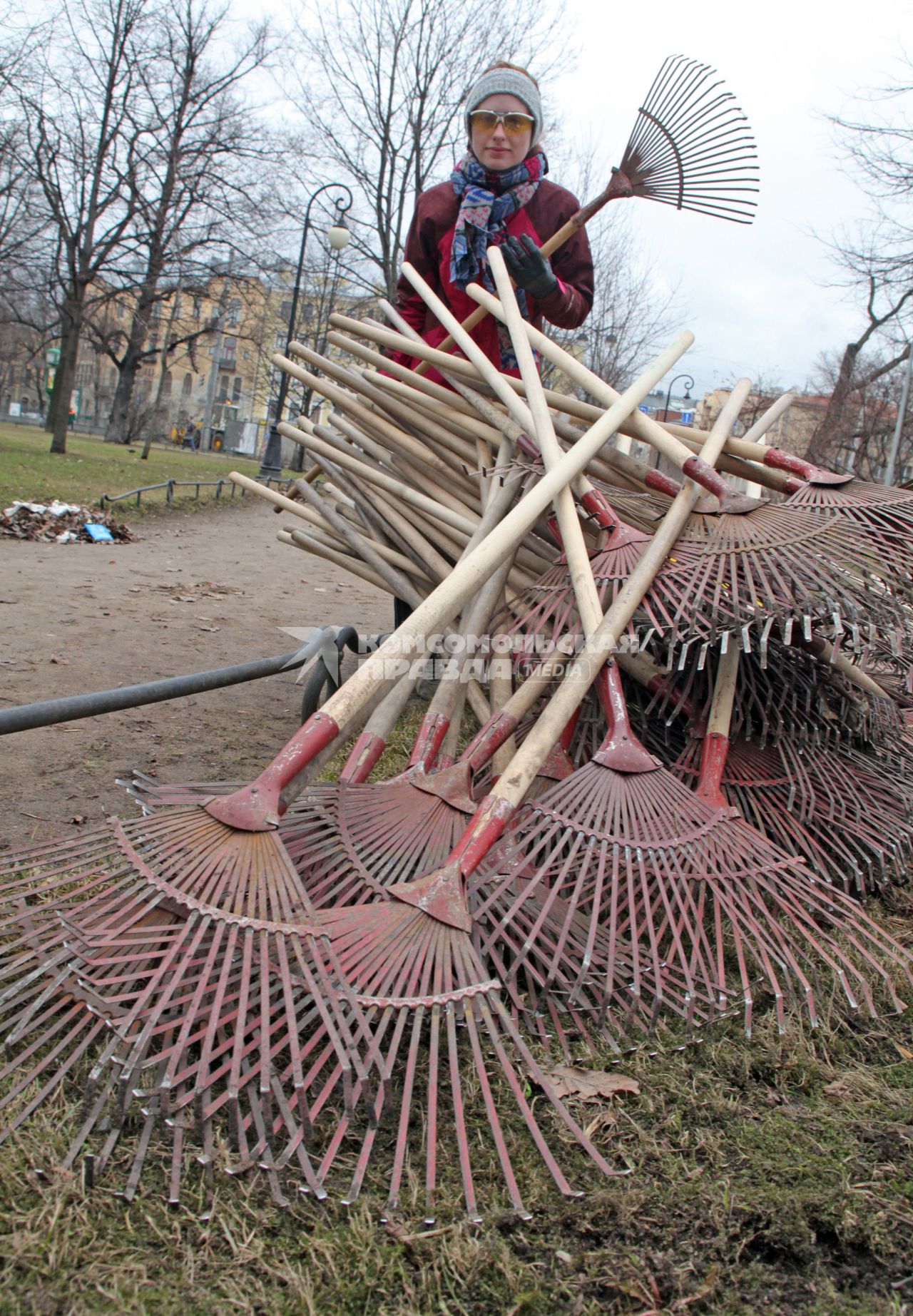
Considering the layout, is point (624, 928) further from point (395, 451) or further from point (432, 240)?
point (432, 240)

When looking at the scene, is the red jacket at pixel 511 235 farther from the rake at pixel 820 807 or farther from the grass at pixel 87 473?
the grass at pixel 87 473

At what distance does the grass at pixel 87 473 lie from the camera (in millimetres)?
11422

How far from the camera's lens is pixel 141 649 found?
15.5 feet

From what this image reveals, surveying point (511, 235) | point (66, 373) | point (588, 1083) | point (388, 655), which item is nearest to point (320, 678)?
point (388, 655)

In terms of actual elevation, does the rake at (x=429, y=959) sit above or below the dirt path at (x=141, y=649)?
above

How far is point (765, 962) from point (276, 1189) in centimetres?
97

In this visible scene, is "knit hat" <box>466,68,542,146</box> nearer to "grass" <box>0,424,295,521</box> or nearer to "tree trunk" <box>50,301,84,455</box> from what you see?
"grass" <box>0,424,295,521</box>

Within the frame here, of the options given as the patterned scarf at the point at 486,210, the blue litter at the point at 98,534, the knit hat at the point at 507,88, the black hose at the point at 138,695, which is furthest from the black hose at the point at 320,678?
the blue litter at the point at 98,534

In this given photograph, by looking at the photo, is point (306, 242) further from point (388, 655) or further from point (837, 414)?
point (388, 655)

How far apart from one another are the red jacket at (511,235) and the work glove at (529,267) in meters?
0.15

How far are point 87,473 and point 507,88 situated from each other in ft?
44.5

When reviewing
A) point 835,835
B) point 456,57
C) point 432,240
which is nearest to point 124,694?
point 835,835

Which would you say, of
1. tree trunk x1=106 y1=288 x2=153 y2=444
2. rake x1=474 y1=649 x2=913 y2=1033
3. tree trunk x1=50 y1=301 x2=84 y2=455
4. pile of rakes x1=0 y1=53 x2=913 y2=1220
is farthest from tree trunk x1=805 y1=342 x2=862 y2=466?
rake x1=474 y1=649 x2=913 y2=1033

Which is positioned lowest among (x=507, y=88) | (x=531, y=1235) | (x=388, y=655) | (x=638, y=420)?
(x=531, y=1235)
